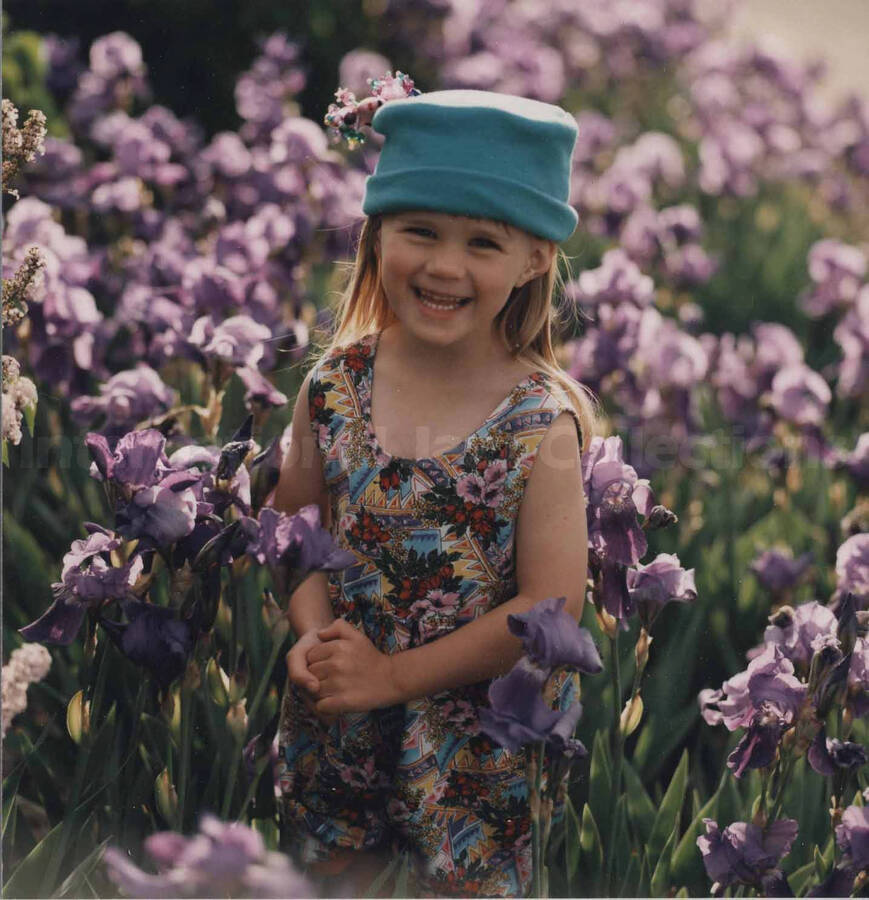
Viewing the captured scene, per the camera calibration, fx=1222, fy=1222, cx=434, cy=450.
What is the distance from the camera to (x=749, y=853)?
1.41 metres

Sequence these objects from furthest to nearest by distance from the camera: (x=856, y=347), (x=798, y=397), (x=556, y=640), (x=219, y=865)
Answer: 1. (x=856, y=347)
2. (x=798, y=397)
3. (x=556, y=640)
4. (x=219, y=865)

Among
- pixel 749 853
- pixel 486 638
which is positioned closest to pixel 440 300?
pixel 486 638

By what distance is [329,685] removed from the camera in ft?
4.75

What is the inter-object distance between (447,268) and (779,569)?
1.12 metres

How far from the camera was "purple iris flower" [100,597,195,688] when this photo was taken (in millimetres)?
1384

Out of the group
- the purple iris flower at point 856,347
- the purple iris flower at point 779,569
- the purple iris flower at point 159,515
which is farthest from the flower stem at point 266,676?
the purple iris flower at point 856,347

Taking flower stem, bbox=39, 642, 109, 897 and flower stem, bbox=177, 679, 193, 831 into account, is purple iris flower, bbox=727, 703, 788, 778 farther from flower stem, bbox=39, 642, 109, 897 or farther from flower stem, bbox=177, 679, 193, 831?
flower stem, bbox=39, 642, 109, 897

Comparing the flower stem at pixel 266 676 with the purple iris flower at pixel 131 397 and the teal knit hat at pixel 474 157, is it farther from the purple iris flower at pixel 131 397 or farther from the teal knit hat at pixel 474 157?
the purple iris flower at pixel 131 397

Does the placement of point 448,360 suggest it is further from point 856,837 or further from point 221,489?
point 856,837

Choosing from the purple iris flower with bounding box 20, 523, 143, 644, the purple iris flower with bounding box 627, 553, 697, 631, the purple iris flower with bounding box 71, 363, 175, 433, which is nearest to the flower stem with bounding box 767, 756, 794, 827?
the purple iris flower with bounding box 627, 553, 697, 631

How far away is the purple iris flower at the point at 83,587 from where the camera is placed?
1414mm

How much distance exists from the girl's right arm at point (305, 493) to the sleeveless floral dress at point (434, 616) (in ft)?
0.12

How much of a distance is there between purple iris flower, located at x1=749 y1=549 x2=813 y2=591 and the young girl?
76 centimetres

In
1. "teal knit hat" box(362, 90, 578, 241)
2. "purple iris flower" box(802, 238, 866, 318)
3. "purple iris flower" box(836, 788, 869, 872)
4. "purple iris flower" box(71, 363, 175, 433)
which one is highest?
"purple iris flower" box(802, 238, 866, 318)
